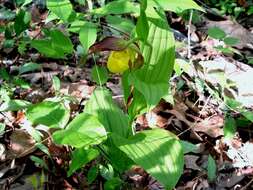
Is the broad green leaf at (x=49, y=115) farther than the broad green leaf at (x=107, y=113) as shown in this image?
No

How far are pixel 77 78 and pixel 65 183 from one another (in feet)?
2.46

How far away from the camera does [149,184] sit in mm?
1698

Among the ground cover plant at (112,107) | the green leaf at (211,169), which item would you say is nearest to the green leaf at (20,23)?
the ground cover plant at (112,107)

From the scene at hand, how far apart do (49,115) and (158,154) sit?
37 centimetres

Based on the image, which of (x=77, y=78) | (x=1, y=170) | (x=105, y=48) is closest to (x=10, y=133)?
(x=1, y=170)

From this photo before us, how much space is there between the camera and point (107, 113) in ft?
5.29

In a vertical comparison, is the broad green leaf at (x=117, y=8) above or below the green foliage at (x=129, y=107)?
above

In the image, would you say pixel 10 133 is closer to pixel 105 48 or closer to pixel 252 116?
pixel 105 48

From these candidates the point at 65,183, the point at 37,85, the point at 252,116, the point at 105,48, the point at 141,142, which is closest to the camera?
the point at 105,48

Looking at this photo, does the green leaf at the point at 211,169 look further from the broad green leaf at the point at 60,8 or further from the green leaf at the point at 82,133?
the broad green leaf at the point at 60,8

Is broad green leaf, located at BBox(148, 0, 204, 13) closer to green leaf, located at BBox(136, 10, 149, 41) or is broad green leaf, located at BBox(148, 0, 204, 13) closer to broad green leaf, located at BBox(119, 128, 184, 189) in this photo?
green leaf, located at BBox(136, 10, 149, 41)

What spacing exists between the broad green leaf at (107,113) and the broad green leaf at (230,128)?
48 cm

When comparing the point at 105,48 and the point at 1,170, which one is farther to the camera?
the point at 1,170

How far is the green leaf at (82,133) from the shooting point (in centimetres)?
124
